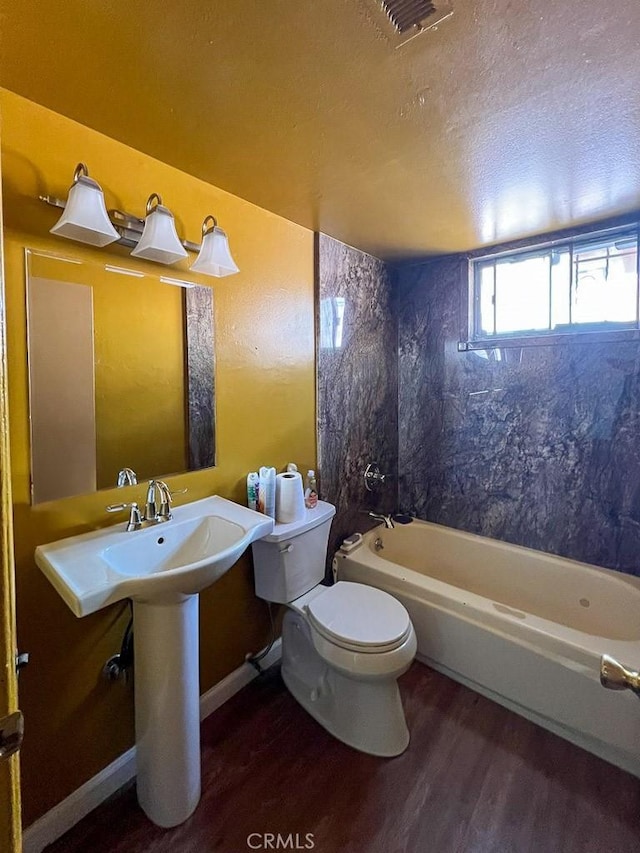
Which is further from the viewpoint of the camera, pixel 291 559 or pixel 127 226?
pixel 291 559

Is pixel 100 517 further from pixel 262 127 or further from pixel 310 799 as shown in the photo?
pixel 262 127

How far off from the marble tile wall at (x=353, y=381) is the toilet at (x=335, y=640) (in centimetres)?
45

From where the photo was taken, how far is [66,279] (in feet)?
4.09

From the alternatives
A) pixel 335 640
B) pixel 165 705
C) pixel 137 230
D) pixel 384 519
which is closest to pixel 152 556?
pixel 165 705

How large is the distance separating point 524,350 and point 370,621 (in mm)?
1713

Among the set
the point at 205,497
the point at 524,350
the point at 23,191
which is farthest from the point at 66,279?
the point at 524,350

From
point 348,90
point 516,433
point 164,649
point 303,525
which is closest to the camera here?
point 348,90

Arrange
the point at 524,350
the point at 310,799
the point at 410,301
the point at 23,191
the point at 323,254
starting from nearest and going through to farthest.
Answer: the point at 23,191
the point at 310,799
the point at 323,254
the point at 524,350
the point at 410,301

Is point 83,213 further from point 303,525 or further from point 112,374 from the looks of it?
point 303,525

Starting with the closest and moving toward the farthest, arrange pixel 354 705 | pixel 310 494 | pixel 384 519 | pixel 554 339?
pixel 354 705, pixel 310 494, pixel 554 339, pixel 384 519

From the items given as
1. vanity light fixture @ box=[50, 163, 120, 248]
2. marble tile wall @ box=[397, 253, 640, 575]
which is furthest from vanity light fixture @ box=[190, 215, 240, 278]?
marble tile wall @ box=[397, 253, 640, 575]

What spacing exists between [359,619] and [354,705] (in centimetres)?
33

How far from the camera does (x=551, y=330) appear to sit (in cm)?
225

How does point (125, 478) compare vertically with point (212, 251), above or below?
below
